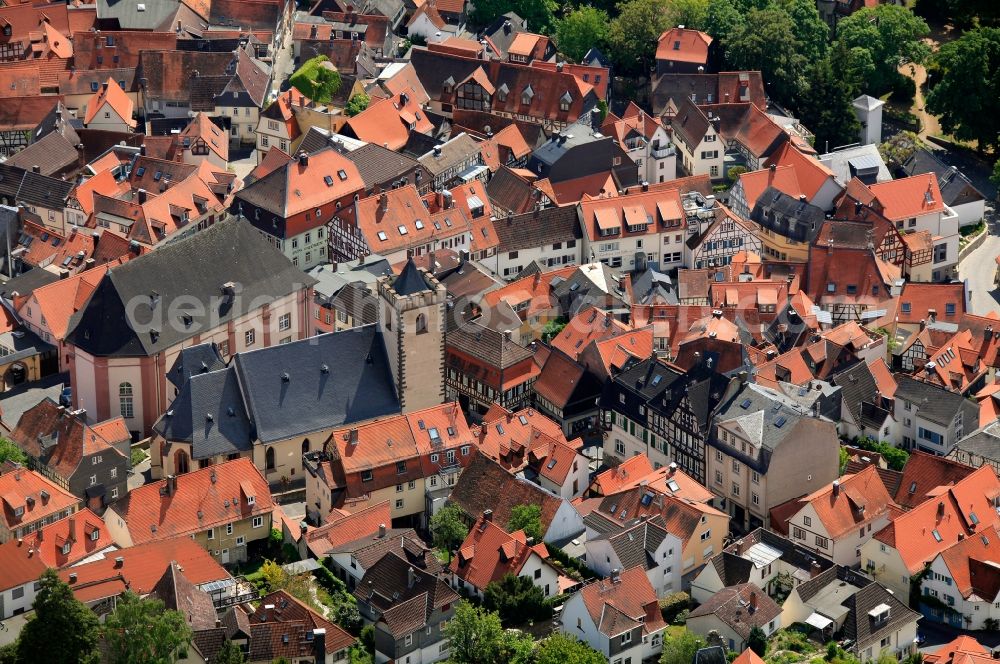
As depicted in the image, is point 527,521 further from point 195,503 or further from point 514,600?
point 195,503

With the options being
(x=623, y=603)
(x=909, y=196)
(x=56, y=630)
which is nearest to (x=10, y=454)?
(x=56, y=630)

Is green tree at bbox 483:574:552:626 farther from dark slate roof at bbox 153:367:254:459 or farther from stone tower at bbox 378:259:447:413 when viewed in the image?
dark slate roof at bbox 153:367:254:459

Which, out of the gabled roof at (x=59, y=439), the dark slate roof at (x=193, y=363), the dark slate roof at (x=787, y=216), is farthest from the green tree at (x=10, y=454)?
the dark slate roof at (x=787, y=216)

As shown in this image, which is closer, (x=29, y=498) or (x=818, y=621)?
(x=818, y=621)

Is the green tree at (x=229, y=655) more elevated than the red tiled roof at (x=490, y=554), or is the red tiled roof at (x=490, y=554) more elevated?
the red tiled roof at (x=490, y=554)

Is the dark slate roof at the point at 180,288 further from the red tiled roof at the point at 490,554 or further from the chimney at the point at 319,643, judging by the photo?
the chimney at the point at 319,643

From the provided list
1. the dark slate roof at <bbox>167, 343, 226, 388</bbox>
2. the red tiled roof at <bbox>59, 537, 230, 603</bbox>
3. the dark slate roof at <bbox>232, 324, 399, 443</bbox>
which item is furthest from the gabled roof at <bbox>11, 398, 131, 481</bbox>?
the red tiled roof at <bbox>59, 537, 230, 603</bbox>

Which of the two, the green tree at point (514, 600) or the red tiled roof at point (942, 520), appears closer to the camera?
the green tree at point (514, 600)
